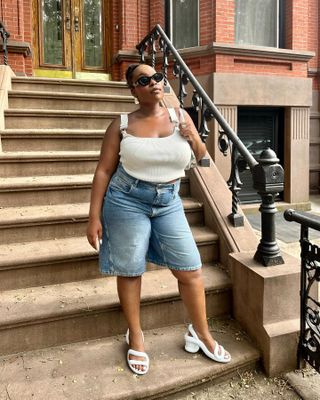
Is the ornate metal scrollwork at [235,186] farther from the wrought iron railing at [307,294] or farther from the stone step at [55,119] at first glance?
the stone step at [55,119]

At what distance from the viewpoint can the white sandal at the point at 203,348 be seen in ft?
7.91

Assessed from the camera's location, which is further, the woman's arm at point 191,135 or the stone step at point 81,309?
the stone step at point 81,309

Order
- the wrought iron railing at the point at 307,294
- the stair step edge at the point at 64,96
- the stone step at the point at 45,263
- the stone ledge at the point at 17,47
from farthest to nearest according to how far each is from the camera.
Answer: the stone ledge at the point at 17,47 → the stair step edge at the point at 64,96 → the stone step at the point at 45,263 → the wrought iron railing at the point at 307,294

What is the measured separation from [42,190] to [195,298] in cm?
187

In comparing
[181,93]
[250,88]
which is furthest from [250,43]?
[181,93]

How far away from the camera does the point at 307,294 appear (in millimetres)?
2449

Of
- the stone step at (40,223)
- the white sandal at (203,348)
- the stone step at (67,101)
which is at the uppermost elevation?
the stone step at (67,101)

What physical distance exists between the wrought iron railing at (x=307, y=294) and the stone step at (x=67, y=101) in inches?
142

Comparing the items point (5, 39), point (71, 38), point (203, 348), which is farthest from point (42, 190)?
point (71, 38)

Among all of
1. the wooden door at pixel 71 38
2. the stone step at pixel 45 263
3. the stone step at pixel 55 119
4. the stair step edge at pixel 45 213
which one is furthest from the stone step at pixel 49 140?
the wooden door at pixel 71 38

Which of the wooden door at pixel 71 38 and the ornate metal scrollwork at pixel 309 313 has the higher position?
the wooden door at pixel 71 38

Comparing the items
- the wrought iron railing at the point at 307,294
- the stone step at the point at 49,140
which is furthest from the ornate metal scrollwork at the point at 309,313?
the stone step at the point at 49,140

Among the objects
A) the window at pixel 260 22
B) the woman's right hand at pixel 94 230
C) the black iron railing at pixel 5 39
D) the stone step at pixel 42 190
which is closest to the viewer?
the woman's right hand at pixel 94 230

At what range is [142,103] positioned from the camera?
2.22m
